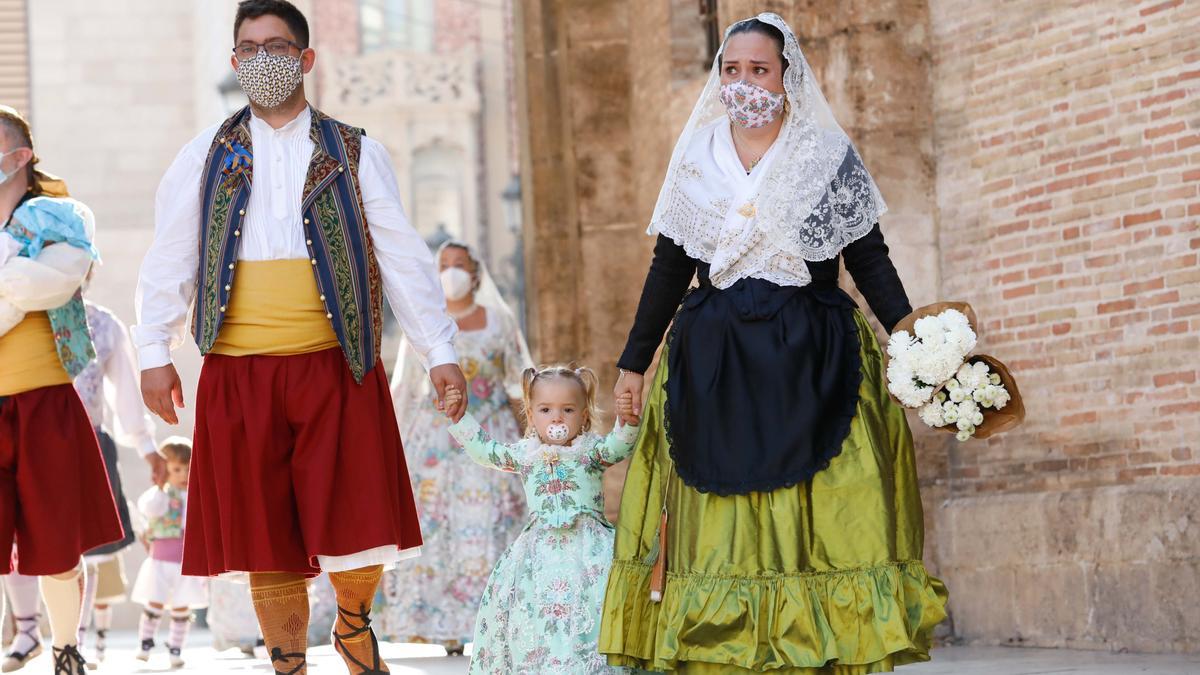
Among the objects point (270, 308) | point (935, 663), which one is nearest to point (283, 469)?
point (270, 308)

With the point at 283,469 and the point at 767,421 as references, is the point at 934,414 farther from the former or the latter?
the point at 283,469

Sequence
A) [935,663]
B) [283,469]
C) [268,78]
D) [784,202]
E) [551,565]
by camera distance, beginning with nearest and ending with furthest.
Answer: [784,202] < [283,469] < [268,78] < [551,565] < [935,663]

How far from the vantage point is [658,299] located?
5.83m

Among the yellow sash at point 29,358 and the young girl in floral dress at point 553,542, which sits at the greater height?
the yellow sash at point 29,358

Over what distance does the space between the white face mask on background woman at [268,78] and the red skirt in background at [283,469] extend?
77 centimetres

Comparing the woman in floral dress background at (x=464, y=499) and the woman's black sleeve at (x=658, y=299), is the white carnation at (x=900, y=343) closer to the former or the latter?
the woman's black sleeve at (x=658, y=299)

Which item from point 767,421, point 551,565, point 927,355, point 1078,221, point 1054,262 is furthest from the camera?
point 1054,262

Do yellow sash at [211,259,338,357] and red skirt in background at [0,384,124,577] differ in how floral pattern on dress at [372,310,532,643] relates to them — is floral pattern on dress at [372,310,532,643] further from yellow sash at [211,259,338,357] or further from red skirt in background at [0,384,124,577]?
yellow sash at [211,259,338,357]

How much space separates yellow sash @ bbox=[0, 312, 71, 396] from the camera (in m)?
7.30

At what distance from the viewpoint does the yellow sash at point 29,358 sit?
7.30 metres

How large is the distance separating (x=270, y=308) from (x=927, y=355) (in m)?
1.89

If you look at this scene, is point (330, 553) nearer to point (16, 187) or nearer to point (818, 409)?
point (818, 409)

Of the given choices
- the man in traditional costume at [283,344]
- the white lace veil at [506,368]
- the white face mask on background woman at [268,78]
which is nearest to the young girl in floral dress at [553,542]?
the man in traditional costume at [283,344]

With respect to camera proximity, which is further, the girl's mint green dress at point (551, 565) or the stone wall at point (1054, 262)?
the stone wall at point (1054, 262)
